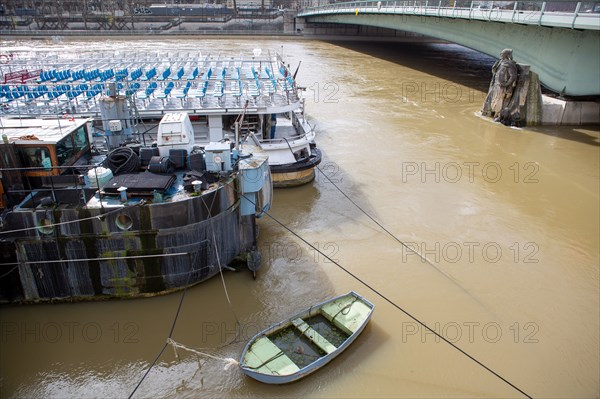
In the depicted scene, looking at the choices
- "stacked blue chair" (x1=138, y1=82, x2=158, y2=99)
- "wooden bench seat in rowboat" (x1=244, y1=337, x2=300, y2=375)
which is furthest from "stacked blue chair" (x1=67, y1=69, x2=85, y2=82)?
"wooden bench seat in rowboat" (x1=244, y1=337, x2=300, y2=375)

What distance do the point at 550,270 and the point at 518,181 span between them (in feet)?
27.5

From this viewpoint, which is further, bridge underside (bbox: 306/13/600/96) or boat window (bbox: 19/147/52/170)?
bridge underside (bbox: 306/13/600/96)

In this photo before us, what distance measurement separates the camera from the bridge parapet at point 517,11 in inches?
957

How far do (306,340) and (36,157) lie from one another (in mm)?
8631

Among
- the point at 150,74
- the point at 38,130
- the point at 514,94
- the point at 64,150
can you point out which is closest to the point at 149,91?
the point at 150,74

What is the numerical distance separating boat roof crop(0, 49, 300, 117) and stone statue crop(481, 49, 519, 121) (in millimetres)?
15296

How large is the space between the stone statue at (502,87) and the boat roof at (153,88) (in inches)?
602

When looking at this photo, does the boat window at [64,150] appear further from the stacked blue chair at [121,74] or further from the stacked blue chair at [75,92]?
the stacked blue chair at [121,74]

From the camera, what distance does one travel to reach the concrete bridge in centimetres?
2584

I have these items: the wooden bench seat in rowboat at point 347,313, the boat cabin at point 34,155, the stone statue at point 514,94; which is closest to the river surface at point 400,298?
the wooden bench seat in rowboat at point 347,313

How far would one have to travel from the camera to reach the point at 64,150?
12562 mm

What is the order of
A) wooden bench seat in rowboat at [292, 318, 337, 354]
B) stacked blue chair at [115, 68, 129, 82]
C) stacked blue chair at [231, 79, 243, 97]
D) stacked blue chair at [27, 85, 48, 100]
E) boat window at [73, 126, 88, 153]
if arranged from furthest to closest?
stacked blue chair at [115, 68, 129, 82] → stacked blue chair at [231, 79, 243, 97] → stacked blue chair at [27, 85, 48, 100] → boat window at [73, 126, 88, 153] → wooden bench seat in rowboat at [292, 318, 337, 354]

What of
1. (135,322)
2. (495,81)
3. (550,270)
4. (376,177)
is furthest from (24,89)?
(495,81)

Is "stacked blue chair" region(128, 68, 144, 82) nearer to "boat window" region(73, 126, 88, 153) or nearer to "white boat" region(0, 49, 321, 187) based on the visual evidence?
"white boat" region(0, 49, 321, 187)
